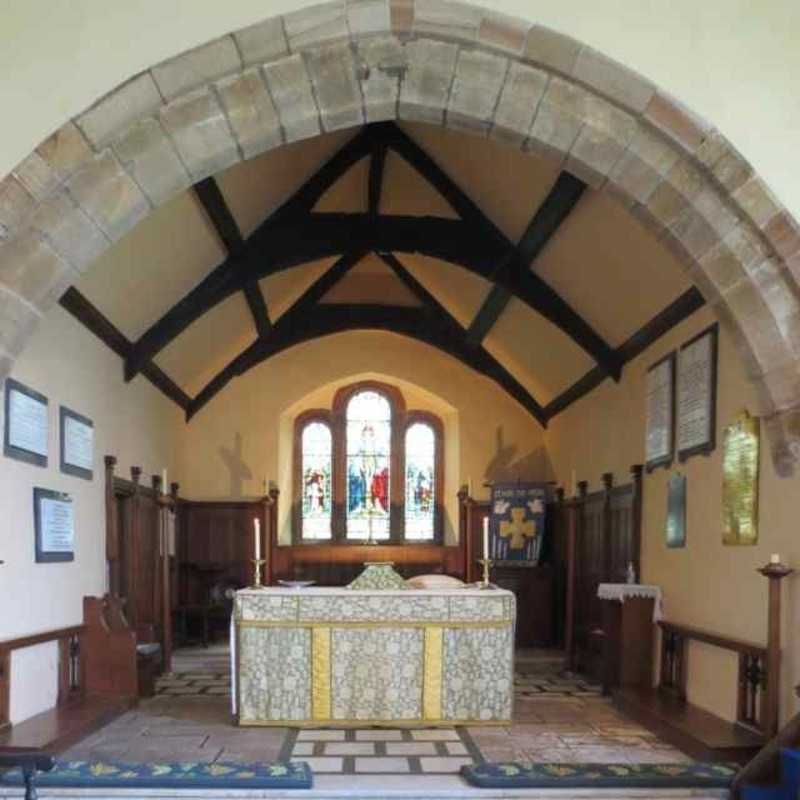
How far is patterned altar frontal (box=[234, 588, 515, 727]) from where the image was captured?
5.86 meters

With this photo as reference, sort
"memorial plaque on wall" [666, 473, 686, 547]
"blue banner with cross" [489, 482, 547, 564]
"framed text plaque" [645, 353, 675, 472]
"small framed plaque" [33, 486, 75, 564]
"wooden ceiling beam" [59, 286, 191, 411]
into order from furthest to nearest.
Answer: "blue banner with cross" [489, 482, 547, 564]
"framed text plaque" [645, 353, 675, 472]
"memorial plaque on wall" [666, 473, 686, 547]
"wooden ceiling beam" [59, 286, 191, 411]
"small framed plaque" [33, 486, 75, 564]

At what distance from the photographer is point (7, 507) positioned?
17.2 feet

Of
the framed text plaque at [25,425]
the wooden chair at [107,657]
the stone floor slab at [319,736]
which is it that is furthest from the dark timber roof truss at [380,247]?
the stone floor slab at [319,736]

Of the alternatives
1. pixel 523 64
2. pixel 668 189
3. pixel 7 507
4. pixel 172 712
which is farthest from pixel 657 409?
pixel 7 507

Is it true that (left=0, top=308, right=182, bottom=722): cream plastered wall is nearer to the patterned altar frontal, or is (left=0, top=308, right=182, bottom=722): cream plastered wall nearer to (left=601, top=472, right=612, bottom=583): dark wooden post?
the patterned altar frontal

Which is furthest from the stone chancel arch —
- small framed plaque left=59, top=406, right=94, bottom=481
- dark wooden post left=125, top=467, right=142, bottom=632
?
dark wooden post left=125, top=467, right=142, bottom=632

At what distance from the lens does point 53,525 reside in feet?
19.4

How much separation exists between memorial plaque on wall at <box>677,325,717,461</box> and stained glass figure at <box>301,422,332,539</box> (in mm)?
5441

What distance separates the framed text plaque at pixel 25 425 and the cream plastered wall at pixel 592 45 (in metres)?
1.62

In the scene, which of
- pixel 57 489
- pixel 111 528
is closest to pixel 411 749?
pixel 57 489

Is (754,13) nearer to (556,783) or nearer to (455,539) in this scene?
(556,783)

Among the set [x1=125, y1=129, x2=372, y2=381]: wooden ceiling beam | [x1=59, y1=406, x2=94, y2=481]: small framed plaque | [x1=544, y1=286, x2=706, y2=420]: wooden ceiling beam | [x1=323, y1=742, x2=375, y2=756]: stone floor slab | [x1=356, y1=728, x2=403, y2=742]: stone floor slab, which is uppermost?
[x1=125, y1=129, x2=372, y2=381]: wooden ceiling beam

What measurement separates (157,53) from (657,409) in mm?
4265

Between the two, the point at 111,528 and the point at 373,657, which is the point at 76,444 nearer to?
the point at 111,528
